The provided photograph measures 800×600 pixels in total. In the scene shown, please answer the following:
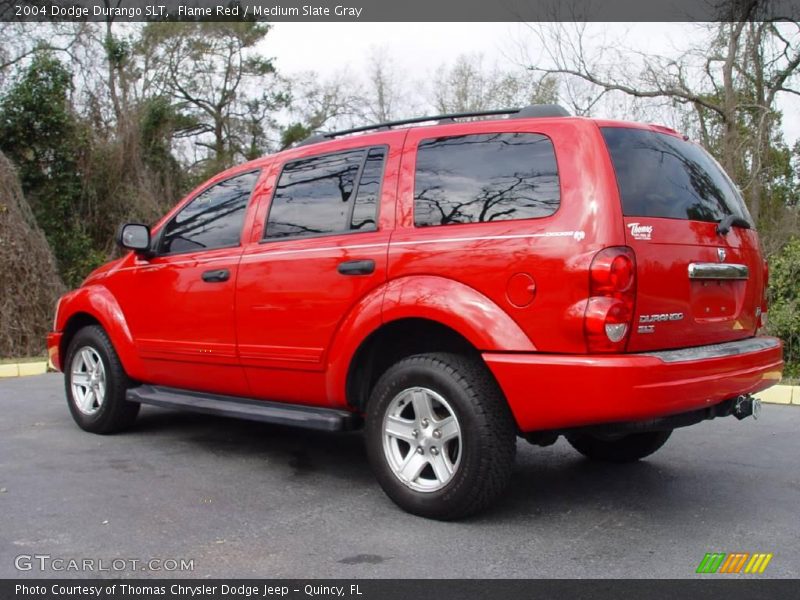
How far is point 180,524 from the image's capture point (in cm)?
370

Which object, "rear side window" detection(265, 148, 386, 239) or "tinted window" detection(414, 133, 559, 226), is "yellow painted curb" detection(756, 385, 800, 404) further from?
"rear side window" detection(265, 148, 386, 239)

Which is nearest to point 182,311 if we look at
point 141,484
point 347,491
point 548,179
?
point 141,484

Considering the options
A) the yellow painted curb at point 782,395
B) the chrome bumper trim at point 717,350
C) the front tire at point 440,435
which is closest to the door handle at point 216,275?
the front tire at point 440,435

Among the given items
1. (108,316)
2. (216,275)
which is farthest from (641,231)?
(108,316)

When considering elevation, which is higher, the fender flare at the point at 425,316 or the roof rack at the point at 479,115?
the roof rack at the point at 479,115

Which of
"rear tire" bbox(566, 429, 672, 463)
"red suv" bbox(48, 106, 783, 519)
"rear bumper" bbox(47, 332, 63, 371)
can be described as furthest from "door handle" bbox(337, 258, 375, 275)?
"rear bumper" bbox(47, 332, 63, 371)

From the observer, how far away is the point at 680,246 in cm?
355

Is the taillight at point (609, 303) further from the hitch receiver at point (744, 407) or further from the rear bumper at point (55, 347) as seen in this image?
the rear bumper at point (55, 347)

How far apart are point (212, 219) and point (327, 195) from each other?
1.07m

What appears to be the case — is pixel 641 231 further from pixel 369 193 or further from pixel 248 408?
pixel 248 408

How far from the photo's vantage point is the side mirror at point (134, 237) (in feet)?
17.3

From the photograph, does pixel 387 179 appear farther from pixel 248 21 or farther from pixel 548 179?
pixel 248 21

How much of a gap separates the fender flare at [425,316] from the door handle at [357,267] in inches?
4.8
